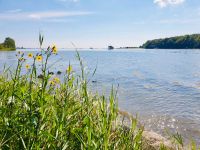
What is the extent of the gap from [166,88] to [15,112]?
20.0 m

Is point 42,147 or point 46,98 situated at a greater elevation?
point 46,98

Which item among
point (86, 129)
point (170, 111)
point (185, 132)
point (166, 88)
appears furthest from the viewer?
point (166, 88)

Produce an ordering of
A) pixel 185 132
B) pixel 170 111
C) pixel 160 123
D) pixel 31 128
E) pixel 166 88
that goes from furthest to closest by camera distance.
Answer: pixel 166 88
pixel 170 111
pixel 160 123
pixel 185 132
pixel 31 128

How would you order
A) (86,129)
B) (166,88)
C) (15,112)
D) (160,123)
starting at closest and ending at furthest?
1. (86,129)
2. (15,112)
3. (160,123)
4. (166,88)

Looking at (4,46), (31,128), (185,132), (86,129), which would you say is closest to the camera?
(31,128)

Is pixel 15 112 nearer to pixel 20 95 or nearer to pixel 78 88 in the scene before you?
pixel 20 95

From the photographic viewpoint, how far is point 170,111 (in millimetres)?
15133

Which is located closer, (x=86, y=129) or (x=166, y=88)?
(x=86, y=129)

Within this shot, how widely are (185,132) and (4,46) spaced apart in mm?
160620

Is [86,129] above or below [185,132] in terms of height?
above

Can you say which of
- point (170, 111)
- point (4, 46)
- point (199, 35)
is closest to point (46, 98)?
point (170, 111)

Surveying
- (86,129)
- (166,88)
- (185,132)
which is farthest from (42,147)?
(166,88)

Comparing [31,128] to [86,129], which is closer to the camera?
[31,128]

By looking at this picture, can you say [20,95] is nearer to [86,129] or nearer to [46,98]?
[46,98]
